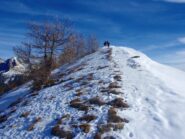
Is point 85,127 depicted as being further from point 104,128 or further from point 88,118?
point 88,118

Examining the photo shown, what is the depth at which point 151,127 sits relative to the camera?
56.3 ft

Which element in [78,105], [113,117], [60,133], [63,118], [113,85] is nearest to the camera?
[60,133]

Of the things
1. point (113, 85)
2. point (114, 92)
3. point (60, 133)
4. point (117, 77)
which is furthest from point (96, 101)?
point (117, 77)

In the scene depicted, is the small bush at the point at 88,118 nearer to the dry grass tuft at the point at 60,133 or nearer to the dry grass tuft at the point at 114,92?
the dry grass tuft at the point at 60,133

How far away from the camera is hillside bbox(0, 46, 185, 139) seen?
17094mm

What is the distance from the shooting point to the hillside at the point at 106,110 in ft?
56.1

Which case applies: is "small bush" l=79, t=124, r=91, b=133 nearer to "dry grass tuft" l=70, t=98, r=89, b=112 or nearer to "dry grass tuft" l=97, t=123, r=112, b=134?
"dry grass tuft" l=97, t=123, r=112, b=134

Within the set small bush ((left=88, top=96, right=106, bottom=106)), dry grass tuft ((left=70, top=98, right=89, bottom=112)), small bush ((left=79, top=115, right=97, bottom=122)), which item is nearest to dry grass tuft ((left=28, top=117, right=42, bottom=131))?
dry grass tuft ((left=70, top=98, right=89, bottom=112))

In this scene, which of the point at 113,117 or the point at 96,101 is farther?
the point at 96,101

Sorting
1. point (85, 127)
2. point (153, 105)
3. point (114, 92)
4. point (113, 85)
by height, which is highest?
point (113, 85)

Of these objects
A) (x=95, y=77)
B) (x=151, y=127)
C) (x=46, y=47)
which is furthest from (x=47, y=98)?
(x=46, y=47)

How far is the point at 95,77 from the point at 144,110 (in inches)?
383

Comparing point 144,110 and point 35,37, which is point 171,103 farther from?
point 35,37

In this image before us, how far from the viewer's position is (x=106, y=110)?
19500 millimetres
